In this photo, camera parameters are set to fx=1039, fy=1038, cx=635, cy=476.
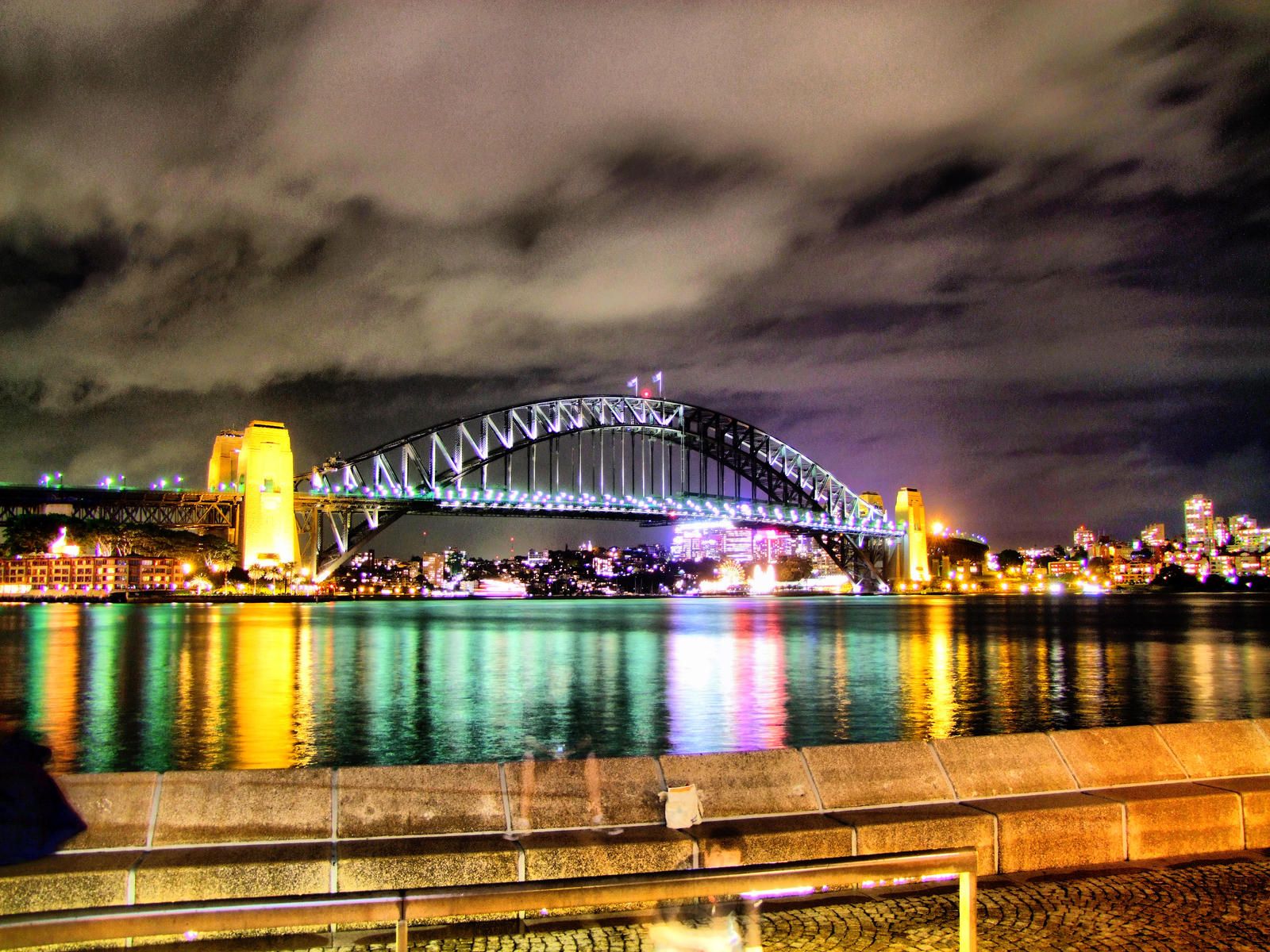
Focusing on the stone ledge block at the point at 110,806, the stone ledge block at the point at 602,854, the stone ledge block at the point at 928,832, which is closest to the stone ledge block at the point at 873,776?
the stone ledge block at the point at 928,832

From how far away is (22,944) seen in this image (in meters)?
2.63

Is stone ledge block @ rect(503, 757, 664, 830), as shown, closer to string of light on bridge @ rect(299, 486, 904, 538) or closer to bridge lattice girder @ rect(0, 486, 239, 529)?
string of light on bridge @ rect(299, 486, 904, 538)

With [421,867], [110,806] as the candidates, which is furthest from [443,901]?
[110,806]

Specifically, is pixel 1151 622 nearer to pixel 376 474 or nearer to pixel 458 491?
pixel 458 491

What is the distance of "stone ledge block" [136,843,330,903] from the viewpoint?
455 centimetres

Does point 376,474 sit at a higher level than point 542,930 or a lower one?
higher

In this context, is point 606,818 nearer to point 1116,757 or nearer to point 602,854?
point 602,854

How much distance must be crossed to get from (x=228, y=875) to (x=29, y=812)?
41.7 inches

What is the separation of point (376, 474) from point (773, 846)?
108854 millimetres

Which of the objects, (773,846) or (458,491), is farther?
(458,491)

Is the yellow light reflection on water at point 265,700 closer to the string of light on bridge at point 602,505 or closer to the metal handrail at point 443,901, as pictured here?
the metal handrail at point 443,901

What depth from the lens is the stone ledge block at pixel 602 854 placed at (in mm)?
4879

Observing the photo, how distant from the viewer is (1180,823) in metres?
5.70

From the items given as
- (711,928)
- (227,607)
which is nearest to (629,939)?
(711,928)
